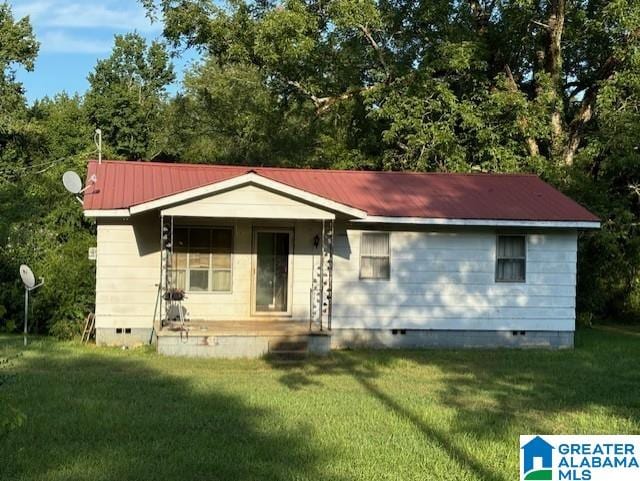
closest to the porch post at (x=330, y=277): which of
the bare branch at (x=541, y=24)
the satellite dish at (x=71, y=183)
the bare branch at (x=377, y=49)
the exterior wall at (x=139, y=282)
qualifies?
the exterior wall at (x=139, y=282)

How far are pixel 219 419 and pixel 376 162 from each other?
17.8m

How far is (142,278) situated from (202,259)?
1.24 meters

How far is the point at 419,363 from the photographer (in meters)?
12.8

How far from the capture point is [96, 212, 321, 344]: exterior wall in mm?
14102

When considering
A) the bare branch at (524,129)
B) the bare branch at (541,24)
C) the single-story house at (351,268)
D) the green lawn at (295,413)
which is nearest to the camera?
the green lawn at (295,413)

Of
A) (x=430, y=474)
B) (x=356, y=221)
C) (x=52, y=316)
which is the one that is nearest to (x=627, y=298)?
(x=356, y=221)

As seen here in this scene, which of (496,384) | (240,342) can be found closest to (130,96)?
(240,342)

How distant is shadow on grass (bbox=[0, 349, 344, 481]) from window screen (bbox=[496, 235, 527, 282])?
7.43m

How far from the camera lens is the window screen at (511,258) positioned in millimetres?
15305

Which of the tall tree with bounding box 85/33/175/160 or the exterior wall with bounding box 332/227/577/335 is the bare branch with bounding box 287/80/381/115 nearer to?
the exterior wall with bounding box 332/227/577/335

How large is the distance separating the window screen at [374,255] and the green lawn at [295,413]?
2.04m

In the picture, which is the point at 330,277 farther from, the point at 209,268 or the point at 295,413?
the point at 295,413

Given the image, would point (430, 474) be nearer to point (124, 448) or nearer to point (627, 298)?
point (124, 448)

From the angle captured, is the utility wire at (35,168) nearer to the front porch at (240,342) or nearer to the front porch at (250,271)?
the front porch at (250,271)
